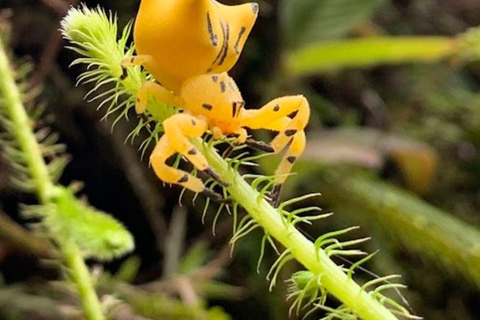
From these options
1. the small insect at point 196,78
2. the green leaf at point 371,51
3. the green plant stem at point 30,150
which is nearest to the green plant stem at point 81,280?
the green plant stem at point 30,150

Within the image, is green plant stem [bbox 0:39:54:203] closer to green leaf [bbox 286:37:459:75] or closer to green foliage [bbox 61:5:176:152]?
green foliage [bbox 61:5:176:152]

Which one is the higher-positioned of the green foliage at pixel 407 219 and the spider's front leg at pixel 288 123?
the spider's front leg at pixel 288 123

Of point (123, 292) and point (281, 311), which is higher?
point (123, 292)

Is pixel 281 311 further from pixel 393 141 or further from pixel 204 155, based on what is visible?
pixel 204 155

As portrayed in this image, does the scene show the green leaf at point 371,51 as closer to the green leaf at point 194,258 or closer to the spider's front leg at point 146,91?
the green leaf at point 194,258

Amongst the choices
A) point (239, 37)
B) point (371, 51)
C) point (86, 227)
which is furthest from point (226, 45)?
point (371, 51)

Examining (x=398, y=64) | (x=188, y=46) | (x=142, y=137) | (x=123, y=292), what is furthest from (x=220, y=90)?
(x=398, y=64)

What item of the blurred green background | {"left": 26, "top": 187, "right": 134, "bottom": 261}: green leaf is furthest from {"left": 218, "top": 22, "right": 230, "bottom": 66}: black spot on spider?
the blurred green background
